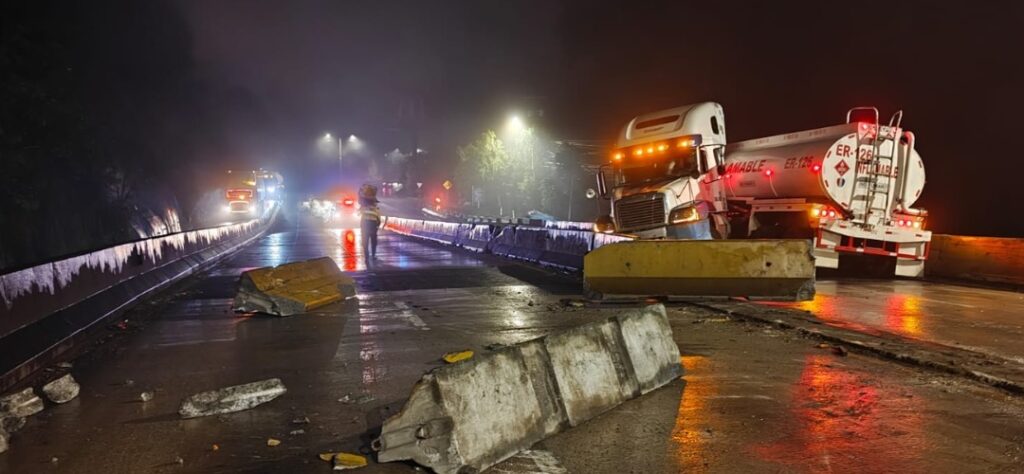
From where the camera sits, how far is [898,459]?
12.8 ft

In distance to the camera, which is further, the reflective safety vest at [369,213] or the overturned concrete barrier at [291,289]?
the reflective safety vest at [369,213]

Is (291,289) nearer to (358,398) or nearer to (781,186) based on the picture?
(358,398)

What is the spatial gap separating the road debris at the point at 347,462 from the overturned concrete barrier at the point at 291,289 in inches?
226

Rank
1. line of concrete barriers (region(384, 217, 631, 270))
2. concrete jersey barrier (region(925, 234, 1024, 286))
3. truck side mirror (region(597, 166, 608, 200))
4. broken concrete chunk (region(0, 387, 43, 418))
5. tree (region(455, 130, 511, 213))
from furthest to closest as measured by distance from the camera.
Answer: tree (region(455, 130, 511, 213)), truck side mirror (region(597, 166, 608, 200)), line of concrete barriers (region(384, 217, 631, 270)), concrete jersey barrier (region(925, 234, 1024, 286)), broken concrete chunk (region(0, 387, 43, 418))

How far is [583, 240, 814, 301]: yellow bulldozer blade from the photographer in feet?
30.9

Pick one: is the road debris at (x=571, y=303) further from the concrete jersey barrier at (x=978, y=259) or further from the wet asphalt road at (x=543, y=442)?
the concrete jersey barrier at (x=978, y=259)

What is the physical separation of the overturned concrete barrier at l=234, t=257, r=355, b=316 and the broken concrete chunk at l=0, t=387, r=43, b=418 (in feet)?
13.8

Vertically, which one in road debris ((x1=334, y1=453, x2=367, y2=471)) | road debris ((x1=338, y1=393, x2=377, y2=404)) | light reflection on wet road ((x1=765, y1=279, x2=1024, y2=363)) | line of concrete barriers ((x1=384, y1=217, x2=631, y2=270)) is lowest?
road debris ((x1=334, y1=453, x2=367, y2=471))

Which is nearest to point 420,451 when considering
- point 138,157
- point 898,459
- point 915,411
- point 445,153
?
point 898,459

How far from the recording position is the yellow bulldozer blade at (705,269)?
30.9 feet

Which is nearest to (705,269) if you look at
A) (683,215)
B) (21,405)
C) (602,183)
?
(683,215)

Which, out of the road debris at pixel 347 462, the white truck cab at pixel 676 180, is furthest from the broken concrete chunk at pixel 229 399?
the white truck cab at pixel 676 180

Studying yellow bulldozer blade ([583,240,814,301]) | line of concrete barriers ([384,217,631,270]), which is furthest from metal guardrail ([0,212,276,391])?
line of concrete barriers ([384,217,631,270])

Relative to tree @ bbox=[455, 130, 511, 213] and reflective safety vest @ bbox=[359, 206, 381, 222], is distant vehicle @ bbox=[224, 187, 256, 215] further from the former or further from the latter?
reflective safety vest @ bbox=[359, 206, 381, 222]
